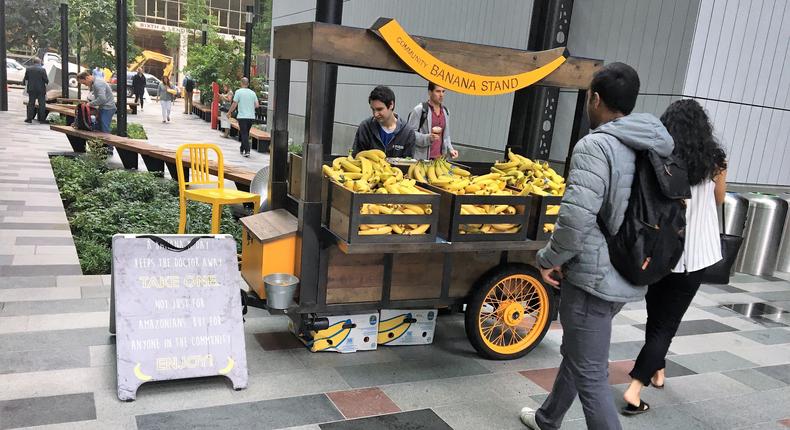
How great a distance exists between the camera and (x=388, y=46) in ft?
11.7

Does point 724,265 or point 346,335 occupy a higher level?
point 724,265

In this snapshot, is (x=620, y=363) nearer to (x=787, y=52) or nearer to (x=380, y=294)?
(x=380, y=294)

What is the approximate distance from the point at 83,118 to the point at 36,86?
263 inches

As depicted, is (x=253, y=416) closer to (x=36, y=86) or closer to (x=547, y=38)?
(x=547, y=38)

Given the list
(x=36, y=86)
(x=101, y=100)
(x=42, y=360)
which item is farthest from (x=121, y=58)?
(x=42, y=360)

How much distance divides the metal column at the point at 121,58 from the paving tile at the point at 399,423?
11644 millimetres

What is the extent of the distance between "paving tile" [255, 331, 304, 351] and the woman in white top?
2.25 m

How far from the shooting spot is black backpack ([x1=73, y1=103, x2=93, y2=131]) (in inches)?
445

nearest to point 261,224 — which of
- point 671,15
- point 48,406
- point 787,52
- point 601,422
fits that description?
point 48,406

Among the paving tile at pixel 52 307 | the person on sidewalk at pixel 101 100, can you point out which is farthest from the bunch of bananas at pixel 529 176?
the person on sidewalk at pixel 101 100

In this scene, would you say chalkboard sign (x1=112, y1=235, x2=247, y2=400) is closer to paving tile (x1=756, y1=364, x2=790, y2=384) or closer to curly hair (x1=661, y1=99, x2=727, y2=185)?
curly hair (x1=661, y1=99, x2=727, y2=185)

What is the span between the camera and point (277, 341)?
4.23 meters

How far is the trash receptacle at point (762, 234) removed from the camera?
7434 mm

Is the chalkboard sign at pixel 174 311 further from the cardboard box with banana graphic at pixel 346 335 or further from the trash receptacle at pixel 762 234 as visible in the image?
the trash receptacle at pixel 762 234
